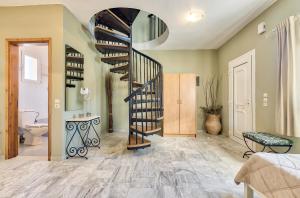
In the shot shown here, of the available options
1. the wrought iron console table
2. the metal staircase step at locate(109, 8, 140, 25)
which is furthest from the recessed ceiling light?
the wrought iron console table

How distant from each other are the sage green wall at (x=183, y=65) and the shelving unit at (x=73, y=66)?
2.03m

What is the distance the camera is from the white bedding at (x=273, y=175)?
122 cm

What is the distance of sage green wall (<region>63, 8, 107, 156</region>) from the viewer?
324 cm

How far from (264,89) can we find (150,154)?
2.43m

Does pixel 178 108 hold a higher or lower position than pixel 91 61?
lower

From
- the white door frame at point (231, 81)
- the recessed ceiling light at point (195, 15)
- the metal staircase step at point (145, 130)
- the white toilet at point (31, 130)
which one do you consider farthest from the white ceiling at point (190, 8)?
the white toilet at point (31, 130)

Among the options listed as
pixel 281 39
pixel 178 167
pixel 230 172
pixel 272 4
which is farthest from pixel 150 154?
pixel 272 4

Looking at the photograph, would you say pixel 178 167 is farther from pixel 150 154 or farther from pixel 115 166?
pixel 115 166

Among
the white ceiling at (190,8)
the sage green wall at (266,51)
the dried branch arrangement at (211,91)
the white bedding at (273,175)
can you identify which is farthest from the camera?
the dried branch arrangement at (211,91)

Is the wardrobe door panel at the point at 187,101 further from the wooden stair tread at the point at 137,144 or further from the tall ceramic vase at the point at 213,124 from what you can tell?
the wooden stair tread at the point at 137,144

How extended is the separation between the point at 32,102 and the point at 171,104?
4155 mm

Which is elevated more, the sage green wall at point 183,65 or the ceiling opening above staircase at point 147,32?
the ceiling opening above staircase at point 147,32

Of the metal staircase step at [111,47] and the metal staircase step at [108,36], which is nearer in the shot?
the metal staircase step at [108,36]

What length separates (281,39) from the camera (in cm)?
256
